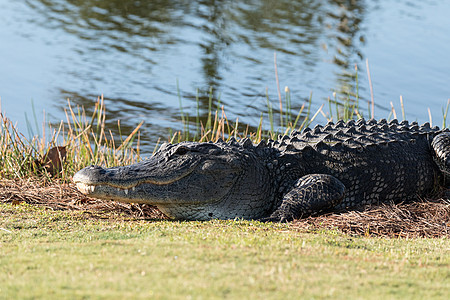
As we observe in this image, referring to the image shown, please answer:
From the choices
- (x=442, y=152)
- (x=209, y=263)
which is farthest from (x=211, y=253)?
(x=442, y=152)

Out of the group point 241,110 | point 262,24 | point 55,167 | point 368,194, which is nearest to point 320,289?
point 368,194

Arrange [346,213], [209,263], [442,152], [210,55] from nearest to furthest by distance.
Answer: [209,263] < [346,213] < [442,152] < [210,55]

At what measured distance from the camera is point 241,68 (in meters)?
13.5

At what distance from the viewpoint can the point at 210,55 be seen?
14.2 m

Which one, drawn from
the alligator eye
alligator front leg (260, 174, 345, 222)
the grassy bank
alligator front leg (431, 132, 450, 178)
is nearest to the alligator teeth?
the grassy bank

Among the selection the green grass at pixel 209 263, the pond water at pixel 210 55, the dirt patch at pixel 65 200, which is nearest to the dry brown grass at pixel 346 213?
the dirt patch at pixel 65 200

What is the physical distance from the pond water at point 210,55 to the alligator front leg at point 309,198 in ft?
16.9

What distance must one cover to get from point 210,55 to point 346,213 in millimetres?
9968

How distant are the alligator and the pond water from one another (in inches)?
183

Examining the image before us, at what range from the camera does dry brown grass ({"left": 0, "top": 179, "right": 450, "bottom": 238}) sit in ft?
14.2

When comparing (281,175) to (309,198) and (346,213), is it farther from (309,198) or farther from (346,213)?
(346,213)

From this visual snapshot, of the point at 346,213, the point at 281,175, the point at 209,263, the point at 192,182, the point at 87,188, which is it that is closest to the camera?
the point at 209,263

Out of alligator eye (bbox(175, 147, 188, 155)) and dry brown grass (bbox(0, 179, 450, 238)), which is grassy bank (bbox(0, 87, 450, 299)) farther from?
alligator eye (bbox(175, 147, 188, 155))

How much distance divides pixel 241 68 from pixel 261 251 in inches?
420
